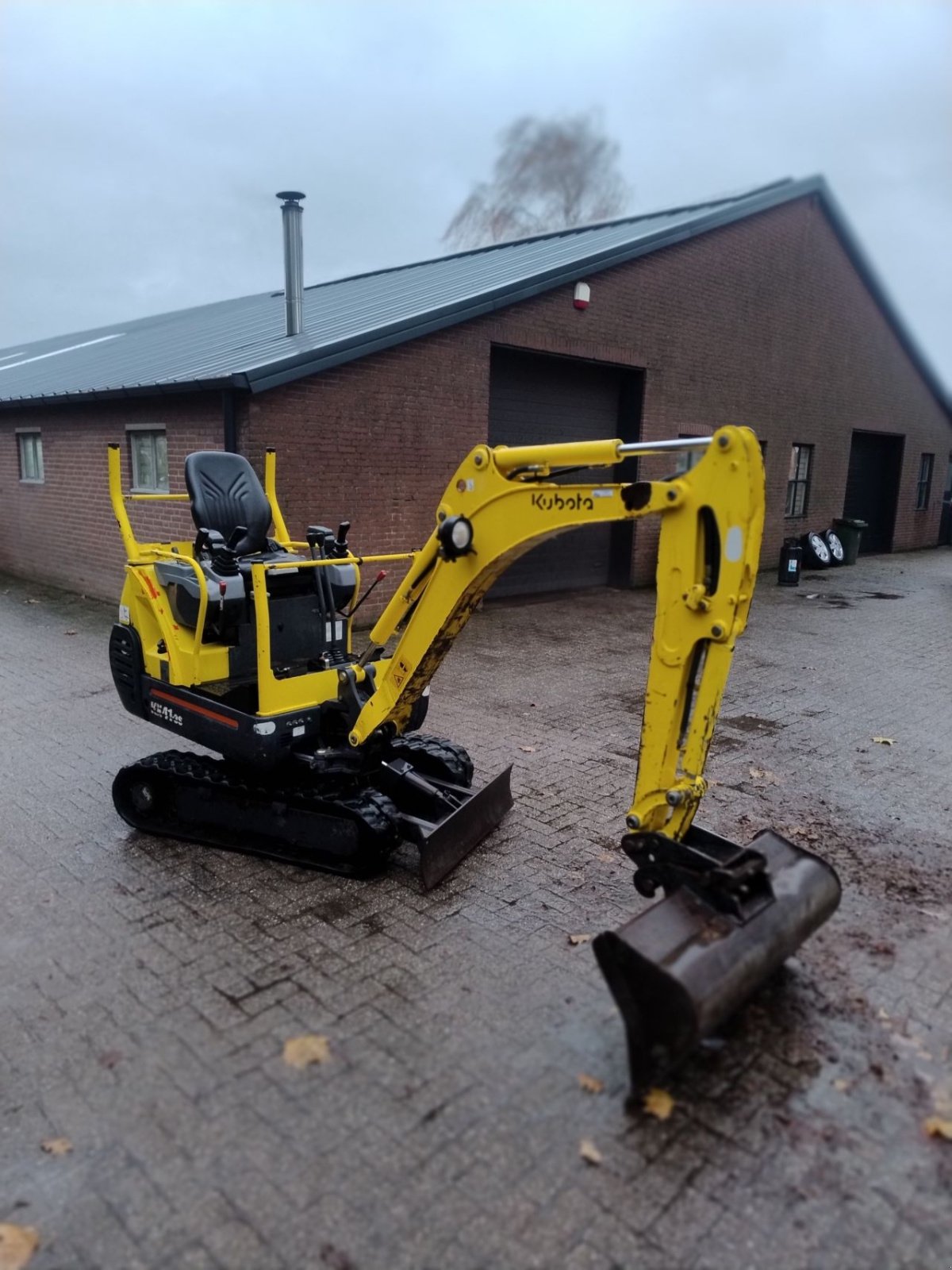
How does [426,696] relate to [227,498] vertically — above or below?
below

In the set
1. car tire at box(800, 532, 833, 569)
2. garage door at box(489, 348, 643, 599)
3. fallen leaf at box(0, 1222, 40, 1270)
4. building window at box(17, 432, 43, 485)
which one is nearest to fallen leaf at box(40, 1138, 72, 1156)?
fallen leaf at box(0, 1222, 40, 1270)

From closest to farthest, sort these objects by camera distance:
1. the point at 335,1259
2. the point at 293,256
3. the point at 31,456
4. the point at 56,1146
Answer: the point at 335,1259 < the point at 56,1146 < the point at 293,256 < the point at 31,456

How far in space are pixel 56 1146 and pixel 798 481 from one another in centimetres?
1828

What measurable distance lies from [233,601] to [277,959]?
183 centimetres

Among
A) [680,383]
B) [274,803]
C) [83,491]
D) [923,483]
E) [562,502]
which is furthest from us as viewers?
[923,483]

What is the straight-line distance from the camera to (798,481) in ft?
60.5

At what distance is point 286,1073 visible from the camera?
3.04 meters

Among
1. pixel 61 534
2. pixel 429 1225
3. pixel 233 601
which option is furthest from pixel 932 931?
pixel 61 534

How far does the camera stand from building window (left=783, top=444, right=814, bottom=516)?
18.2m

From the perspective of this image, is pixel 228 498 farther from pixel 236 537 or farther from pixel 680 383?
pixel 680 383

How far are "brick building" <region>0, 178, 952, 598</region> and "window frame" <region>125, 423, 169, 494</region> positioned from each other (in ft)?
0.13

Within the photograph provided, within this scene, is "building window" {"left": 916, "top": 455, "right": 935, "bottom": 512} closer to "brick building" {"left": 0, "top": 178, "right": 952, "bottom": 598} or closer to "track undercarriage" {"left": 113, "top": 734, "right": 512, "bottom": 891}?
"brick building" {"left": 0, "top": 178, "right": 952, "bottom": 598}

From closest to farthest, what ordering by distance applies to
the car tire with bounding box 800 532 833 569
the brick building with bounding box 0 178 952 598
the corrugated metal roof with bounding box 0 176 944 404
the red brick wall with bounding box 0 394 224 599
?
the corrugated metal roof with bounding box 0 176 944 404 → the brick building with bounding box 0 178 952 598 → the red brick wall with bounding box 0 394 224 599 → the car tire with bounding box 800 532 833 569

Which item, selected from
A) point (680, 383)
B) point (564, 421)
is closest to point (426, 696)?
point (564, 421)
